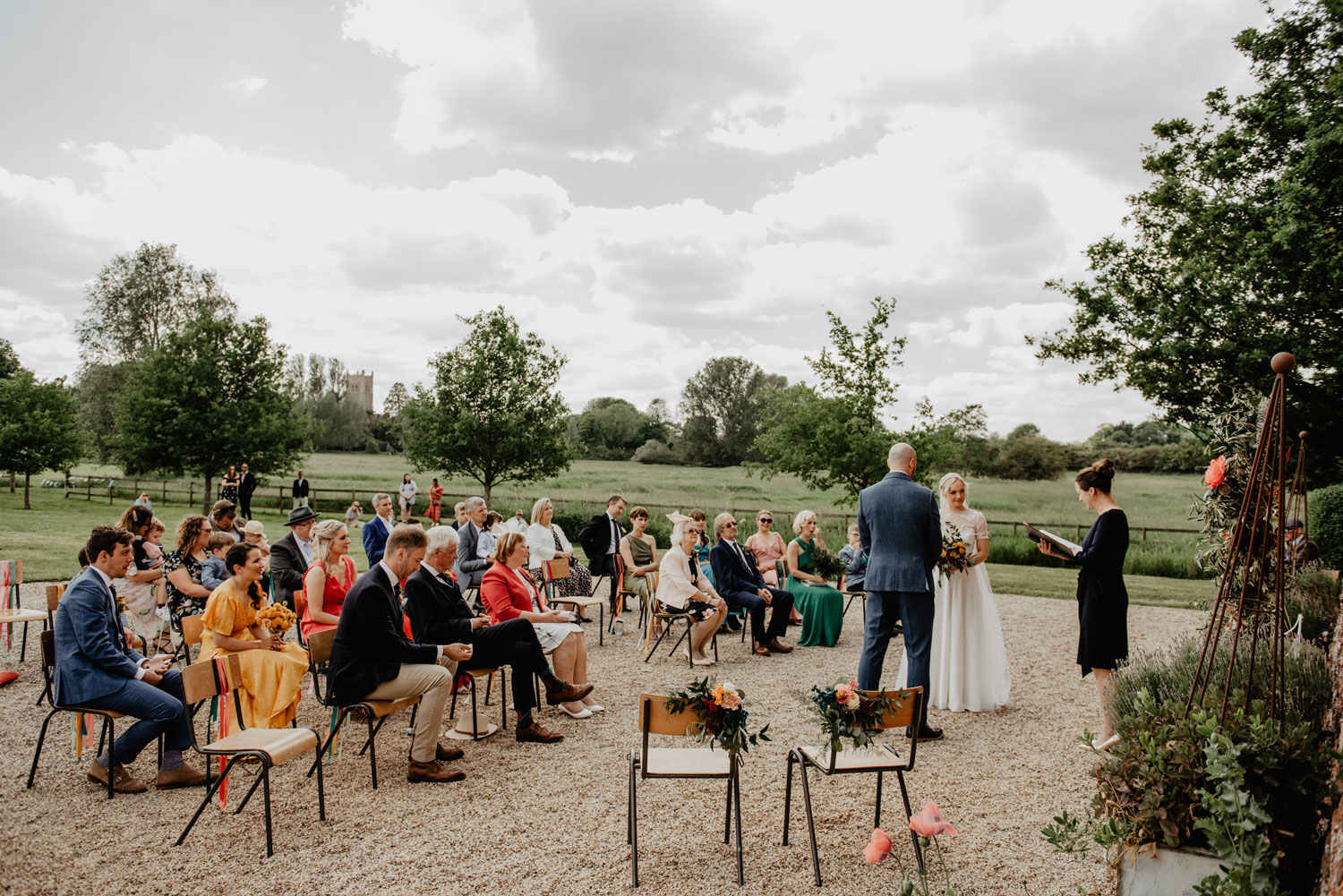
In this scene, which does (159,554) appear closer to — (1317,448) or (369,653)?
(369,653)

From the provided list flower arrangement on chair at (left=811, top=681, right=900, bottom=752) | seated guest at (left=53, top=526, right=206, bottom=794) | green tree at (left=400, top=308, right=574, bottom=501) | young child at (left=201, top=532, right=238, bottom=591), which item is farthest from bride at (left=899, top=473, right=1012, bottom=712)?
green tree at (left=400, top=308, right=574, bottom=501)

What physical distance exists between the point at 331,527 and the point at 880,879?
5248mm

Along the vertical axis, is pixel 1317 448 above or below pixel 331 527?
above

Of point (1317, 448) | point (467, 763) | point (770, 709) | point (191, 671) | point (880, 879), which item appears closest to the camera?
point (880, 879)

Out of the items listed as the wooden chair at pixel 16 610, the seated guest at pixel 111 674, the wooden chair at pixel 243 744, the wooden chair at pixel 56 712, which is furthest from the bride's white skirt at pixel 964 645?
the wooden chair at pixel 16 610

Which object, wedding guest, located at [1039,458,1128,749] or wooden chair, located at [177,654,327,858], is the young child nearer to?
wooden chair, located at [177,654,327,858]

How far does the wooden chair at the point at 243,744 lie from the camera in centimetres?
416

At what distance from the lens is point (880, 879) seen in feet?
12.8

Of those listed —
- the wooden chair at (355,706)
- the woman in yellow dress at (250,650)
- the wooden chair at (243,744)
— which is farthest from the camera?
the woman in yellow dress at (250,650)

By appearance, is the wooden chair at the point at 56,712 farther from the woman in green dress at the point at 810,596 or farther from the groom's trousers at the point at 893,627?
the woman in green dress at the point at 810,596

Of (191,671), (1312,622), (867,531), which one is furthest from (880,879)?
(1312,622)

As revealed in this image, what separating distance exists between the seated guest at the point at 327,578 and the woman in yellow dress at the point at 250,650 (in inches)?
31.5

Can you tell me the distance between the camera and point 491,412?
26.3 meters

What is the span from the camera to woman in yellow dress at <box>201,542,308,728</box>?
211 inches
